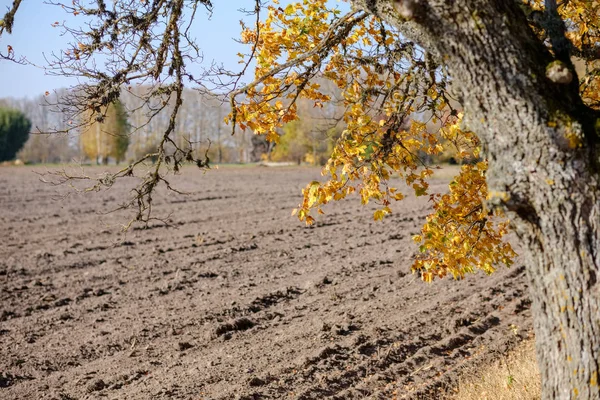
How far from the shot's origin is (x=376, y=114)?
652cm

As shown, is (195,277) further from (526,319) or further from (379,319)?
(526,319)

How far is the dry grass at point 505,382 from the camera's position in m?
6.32

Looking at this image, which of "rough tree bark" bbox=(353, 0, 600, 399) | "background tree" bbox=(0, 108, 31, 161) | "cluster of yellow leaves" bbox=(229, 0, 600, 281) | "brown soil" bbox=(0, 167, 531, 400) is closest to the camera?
"rough tree bark" bbox=(353, 0, 600, 399)

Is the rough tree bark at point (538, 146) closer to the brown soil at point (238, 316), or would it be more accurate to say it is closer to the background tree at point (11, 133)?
the brown soil at point (238, 316)

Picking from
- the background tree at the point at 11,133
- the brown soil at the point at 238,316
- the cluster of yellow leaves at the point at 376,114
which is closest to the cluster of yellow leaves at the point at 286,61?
the cluster of yellow leaves at the point at 376,114

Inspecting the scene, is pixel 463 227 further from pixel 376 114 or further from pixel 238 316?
pixel 238 316

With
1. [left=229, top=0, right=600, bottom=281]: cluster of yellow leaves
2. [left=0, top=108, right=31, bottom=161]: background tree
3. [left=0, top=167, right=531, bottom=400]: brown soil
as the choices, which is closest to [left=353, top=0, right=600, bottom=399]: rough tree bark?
[left=229, top=0, right=600, bottom=281]: cluster of yellow leaves

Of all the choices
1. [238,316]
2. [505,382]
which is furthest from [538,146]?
[238,316]

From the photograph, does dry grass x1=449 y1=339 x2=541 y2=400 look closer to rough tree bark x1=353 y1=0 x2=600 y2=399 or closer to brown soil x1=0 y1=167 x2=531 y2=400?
brown soil x1=0 y1=167 x2=531 y2=400

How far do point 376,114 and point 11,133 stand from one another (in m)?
75.7

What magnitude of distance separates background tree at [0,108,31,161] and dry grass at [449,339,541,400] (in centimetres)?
7398

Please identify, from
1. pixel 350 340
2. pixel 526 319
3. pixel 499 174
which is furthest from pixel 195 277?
pixel 499 174

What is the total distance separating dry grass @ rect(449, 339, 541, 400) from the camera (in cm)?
632

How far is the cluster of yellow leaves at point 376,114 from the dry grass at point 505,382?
123 centimetres
